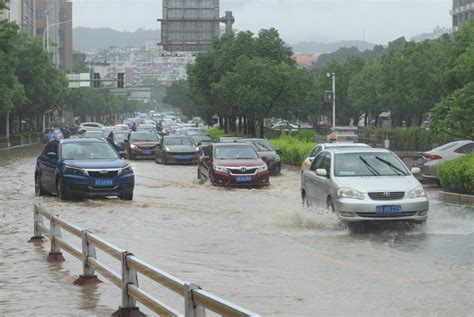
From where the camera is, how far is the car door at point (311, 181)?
57.7 ft

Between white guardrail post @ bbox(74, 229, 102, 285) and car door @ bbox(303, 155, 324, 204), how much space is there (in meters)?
7.97

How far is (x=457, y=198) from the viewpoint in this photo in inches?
851

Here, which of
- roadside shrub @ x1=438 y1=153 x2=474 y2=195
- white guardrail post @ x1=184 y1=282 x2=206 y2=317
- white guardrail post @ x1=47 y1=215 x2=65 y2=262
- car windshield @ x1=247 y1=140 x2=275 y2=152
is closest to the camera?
white guardrail post @ x1=184 y1=282 x2=206 y2=317

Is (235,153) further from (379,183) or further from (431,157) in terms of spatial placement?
(379,183)

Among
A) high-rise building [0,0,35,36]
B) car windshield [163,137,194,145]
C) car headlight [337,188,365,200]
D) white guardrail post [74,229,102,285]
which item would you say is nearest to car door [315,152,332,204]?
car headlight [337,188,365,200]

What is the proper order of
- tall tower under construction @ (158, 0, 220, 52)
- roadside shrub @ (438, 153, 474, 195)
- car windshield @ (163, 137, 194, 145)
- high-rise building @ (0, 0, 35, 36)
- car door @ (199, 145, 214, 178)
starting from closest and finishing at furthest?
roadside shrub @ (438, 153, 474, 195) → car door @ (199, 145, 214, 178) → car windshield @ (163, 137, 194, 145) → tall tower under construction @ (158, 0, 220, 52) → high-rise building @ (0, 0, 35, 36)

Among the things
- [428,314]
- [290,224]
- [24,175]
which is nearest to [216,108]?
[24,175]

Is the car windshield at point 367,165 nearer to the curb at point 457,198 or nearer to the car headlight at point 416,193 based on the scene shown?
the car headlight at point 416,193

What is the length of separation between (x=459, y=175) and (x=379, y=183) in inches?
264

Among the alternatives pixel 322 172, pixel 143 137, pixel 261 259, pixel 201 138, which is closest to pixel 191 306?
pixel 261 259

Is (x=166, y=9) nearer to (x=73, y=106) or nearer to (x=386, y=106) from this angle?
(x=386, y=106)

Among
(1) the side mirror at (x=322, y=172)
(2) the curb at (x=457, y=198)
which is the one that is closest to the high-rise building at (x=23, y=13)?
(2) the curb at (x=457, y=198)

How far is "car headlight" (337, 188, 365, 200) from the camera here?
15.4 meters

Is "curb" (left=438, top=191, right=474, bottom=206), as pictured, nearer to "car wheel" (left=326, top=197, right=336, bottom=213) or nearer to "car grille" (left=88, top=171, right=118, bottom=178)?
"car wheel" (left=326, top=197, right=336, bottom=213)
